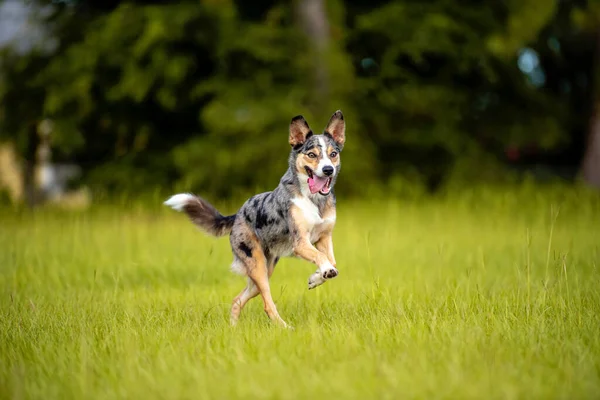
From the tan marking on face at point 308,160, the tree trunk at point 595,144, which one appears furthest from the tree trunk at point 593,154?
the tan marking on face at point 308,160

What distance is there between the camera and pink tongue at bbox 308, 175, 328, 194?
5.82m

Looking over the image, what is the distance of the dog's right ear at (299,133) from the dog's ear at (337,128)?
17cm

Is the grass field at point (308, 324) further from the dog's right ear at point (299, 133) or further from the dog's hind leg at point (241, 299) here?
the dog's right ear at point (299, 133)

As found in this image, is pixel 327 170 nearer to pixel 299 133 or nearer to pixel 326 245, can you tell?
pixel 299 133

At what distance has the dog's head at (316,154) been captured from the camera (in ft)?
19.0

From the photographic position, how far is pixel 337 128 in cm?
621

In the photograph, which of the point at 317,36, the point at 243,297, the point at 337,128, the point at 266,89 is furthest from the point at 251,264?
the point at 317,36

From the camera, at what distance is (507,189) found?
52.0ft

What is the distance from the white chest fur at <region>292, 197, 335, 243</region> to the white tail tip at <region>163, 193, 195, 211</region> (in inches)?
42.7

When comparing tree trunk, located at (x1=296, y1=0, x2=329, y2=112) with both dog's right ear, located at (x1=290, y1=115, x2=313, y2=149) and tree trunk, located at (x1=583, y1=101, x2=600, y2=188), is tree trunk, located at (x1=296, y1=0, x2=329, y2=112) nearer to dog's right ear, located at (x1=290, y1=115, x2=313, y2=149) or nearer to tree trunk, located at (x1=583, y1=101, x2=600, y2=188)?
tree trunk, located at (x1=583, y1=101, x2=600, y2=188)

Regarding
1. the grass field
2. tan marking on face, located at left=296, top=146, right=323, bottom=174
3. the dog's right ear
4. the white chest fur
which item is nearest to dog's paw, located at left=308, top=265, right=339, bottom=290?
the grass field

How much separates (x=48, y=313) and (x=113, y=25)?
1105cm

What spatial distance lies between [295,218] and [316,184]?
0.98ft

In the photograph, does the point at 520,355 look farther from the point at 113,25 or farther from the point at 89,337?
the point at 113,25
